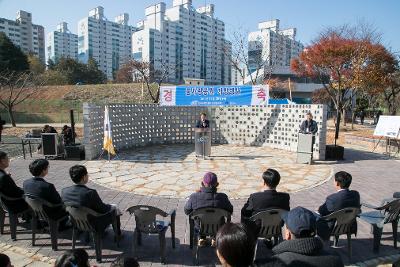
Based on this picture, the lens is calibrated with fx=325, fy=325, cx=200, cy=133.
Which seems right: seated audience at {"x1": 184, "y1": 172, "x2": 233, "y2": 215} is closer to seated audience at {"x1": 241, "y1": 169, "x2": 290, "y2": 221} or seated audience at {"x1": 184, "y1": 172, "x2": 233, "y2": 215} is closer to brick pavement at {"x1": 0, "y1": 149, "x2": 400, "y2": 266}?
seated audience at {"x1": 241, "y1": 169, "x2": 290, "y2": 221}

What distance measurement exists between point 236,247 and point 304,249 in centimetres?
73

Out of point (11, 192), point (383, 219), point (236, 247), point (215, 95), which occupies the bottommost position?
point (383, 219)

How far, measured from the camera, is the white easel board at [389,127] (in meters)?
12.1

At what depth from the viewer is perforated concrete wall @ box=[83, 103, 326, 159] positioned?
11.0 metres

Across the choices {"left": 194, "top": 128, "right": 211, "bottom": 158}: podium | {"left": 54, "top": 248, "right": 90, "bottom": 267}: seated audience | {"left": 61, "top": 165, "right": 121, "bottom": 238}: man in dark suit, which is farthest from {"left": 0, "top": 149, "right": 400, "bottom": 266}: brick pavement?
{"left": 194, "top": 128, "right": 211, "bottom": 158}: podium

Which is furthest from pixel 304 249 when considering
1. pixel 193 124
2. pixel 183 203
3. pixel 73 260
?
pixel 193 124

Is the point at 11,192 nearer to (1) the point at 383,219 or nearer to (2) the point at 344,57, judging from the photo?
(1) the point at 383,219

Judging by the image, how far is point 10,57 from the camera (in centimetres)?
4150

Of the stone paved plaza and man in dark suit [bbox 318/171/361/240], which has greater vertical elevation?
man in dark suit [bbox 318/171/361/240]

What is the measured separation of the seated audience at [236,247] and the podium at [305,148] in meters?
8.67

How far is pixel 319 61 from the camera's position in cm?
2209

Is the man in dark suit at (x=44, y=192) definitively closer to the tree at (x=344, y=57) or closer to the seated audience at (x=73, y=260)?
the seated audience at (x=73, y=260)

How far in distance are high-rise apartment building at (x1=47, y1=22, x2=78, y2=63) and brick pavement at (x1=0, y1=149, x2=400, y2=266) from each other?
4521 inches

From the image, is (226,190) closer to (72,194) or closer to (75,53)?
(72,194)
